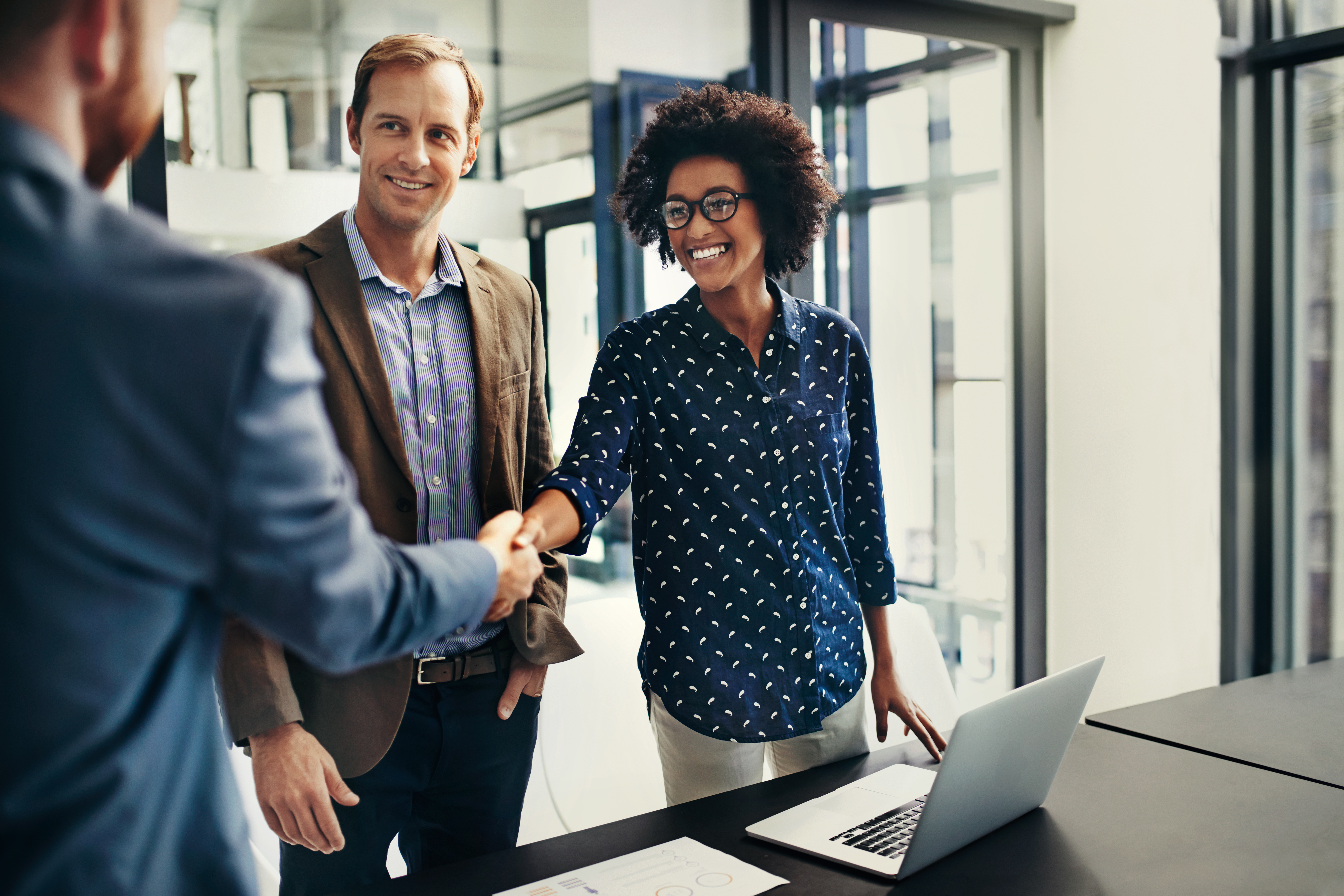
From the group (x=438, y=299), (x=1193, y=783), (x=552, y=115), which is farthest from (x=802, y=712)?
(x=552, y=115)

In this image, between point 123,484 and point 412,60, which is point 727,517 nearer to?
point 412,60

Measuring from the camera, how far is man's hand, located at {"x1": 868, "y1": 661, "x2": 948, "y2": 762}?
173cm

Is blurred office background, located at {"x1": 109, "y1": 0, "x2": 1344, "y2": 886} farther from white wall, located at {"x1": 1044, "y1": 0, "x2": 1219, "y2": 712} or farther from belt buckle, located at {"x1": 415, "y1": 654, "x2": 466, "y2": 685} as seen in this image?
belt buckle, located at {"x1": 415, "y1": 654, "x2": 466, "y2": 685}

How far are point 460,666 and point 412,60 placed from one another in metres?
0.98

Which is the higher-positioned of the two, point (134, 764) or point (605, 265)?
point (605, 265)

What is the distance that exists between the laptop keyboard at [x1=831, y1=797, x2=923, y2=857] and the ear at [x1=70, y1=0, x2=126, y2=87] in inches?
44.8

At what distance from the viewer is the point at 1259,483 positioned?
3426mm

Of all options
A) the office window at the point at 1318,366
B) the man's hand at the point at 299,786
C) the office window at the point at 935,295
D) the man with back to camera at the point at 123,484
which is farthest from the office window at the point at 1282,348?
the man with back to camera at the point at 123,484

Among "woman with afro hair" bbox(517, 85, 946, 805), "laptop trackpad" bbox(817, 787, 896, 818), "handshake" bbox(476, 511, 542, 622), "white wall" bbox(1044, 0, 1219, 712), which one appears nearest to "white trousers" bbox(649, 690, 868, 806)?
"woman with afro hair" bbox(517, 85, 946, 805)

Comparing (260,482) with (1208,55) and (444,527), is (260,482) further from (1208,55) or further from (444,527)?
(1208,55)

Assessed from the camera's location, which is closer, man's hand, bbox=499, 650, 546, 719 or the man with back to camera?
the man with back to camera

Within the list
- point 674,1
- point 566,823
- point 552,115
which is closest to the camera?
point 566,823

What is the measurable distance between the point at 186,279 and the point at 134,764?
335mm

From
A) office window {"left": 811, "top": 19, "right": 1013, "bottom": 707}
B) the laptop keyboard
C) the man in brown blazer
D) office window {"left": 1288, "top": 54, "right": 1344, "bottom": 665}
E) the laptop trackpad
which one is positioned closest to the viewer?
the laptop keyboard
